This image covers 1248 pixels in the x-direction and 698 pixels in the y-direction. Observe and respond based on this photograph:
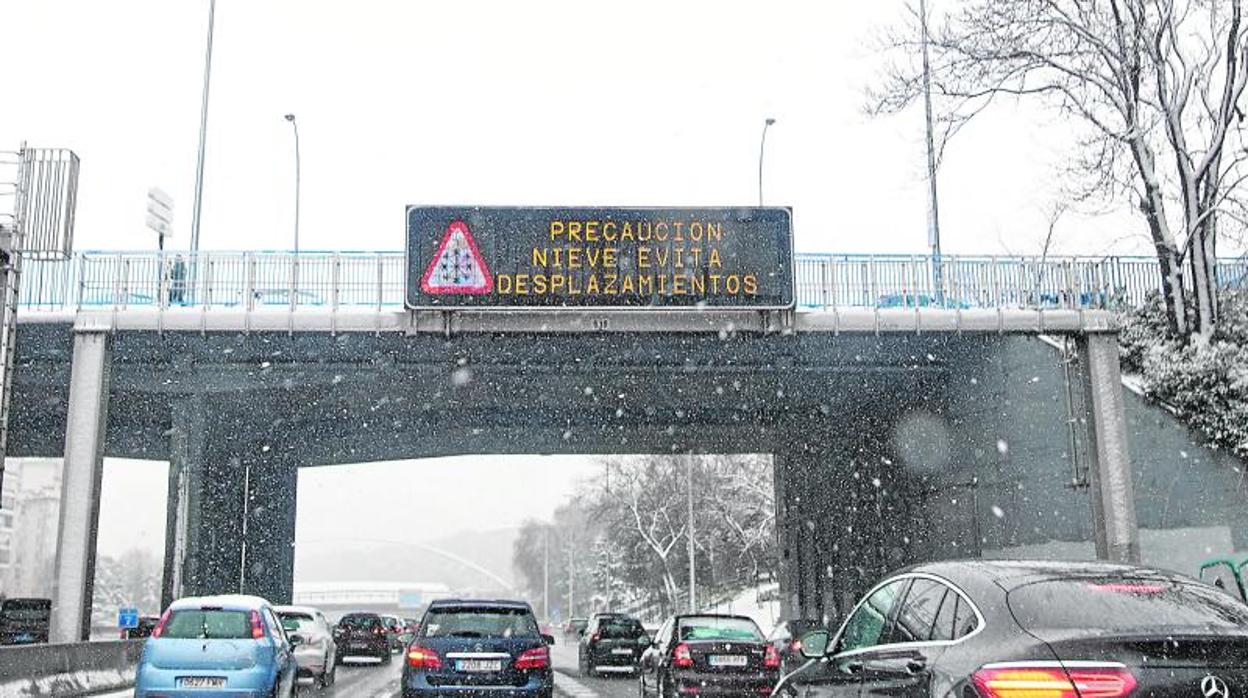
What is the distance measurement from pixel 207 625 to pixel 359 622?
21.4 m

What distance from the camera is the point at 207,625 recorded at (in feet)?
44.4

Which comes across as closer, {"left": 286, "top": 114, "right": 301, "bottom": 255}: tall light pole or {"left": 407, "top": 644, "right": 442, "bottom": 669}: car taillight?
{"left": 407, "top": 644, "right": 442, "bottom": 669}: car taillight

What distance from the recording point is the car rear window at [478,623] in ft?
42.8

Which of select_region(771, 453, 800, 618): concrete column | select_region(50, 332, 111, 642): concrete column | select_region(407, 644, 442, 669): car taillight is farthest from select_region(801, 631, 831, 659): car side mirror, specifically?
select_region(771, 453, 800, 618): concrete column

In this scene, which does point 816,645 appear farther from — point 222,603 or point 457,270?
point 457,270

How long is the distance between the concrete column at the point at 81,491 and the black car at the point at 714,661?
13693 mm

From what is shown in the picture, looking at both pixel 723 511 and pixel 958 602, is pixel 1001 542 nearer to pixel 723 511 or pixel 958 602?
pixel 958 602

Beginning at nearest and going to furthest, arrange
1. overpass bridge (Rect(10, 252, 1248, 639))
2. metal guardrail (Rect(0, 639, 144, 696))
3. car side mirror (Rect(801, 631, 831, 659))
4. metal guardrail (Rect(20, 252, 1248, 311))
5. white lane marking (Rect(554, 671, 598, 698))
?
car side mirror (Rect(801, 631, 831, 659))
metal guardrail (Rect(0, 639, 144, 696))
white lane marking (Rect(554, 671, 598, 698))
overpass bridge (Rect(10, 252, 1248, 639))
metal guardrail (Rect(20, 252, 1248, 311))

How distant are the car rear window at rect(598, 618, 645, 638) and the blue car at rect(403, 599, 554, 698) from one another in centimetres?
1447

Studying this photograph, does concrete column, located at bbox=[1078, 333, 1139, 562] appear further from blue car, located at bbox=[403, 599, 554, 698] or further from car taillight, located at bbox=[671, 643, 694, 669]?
blue car, located at bbox=[403, 599, 554, 698]

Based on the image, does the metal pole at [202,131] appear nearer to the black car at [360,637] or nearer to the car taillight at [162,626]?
the black car at [360,637]

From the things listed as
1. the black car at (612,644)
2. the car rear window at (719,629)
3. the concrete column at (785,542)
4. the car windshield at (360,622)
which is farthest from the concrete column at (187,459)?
the car rear window at (719,629)

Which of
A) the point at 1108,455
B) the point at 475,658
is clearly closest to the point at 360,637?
the point at 1108,455

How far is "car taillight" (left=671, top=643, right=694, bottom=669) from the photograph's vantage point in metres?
14.8
